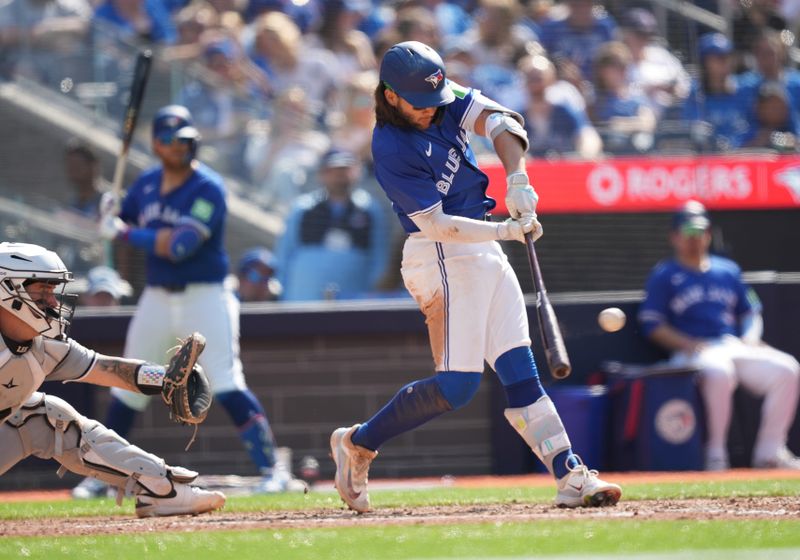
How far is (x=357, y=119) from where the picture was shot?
11117 millimetres

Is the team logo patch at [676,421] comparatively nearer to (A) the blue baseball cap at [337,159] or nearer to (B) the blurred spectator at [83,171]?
(A) the blue baseball cap at [337,159]

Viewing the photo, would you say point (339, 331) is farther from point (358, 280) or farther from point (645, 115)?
point (645, 115)

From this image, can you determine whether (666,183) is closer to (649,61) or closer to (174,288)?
(649,61)

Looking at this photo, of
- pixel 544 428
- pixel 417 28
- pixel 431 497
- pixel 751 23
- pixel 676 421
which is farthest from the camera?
pixel 751 23

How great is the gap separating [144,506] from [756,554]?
269 cm

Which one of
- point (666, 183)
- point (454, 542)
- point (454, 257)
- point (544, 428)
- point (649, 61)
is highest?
point (649, 61)

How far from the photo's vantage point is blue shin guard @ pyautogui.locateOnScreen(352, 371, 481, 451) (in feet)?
19.1

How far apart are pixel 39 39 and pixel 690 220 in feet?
16.6

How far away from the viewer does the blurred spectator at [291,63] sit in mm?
11656

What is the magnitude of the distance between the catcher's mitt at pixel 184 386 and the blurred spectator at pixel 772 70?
23.4ft

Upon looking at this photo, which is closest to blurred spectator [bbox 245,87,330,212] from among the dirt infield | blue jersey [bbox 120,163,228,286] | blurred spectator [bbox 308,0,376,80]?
blurred spectator [bbox 308,0,376,80]

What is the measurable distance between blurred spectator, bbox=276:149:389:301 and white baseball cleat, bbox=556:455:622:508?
4433 mm

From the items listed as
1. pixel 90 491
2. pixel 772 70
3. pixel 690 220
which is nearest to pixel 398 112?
pixel 90 491

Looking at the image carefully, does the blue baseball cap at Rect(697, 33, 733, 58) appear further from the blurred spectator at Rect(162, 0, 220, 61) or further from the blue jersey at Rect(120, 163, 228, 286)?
the blue jersey at Rect(120, 163, 228, 286)
